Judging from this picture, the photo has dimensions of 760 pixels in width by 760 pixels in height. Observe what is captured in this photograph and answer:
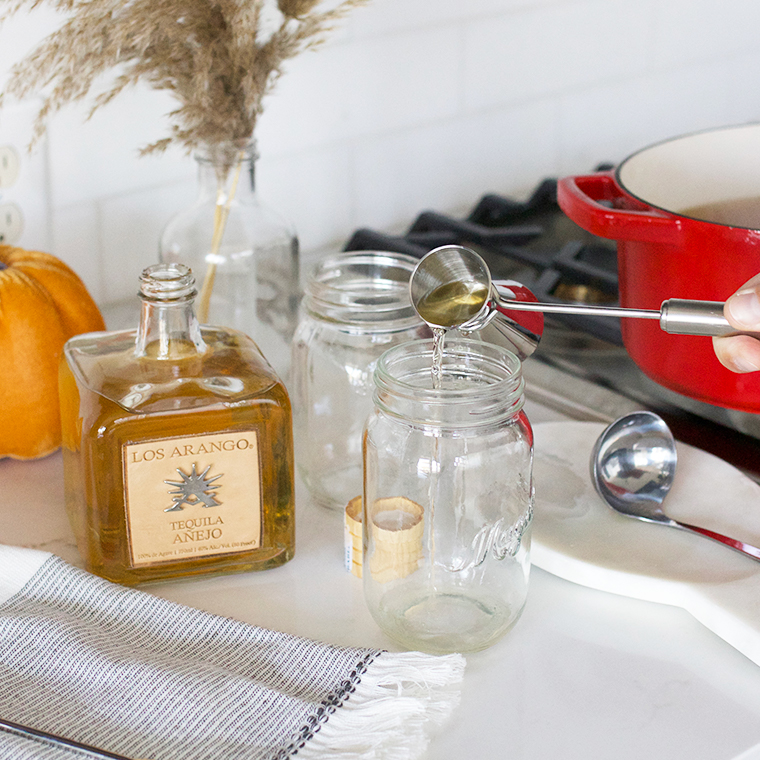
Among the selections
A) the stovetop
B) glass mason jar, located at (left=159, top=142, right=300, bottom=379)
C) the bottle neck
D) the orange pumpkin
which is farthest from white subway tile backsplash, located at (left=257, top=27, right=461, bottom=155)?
the bottle neck

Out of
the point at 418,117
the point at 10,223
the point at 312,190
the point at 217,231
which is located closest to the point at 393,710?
the point at 217,231

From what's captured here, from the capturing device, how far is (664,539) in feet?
2.16

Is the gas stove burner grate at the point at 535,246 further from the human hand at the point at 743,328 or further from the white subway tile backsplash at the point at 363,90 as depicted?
the human hand at the point at 743,328

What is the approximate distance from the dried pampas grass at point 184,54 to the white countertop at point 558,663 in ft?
1.05

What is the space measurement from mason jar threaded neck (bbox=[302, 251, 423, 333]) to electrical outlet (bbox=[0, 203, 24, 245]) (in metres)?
0.35

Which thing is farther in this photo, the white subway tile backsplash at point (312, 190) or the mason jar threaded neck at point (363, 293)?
the white subway tile backsplash at point (312, 190)

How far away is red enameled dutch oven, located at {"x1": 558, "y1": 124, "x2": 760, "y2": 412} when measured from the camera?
66cm

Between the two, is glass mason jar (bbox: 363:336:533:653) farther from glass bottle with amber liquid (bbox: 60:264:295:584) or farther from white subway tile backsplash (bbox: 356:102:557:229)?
white subway tile backsplash (bbox: 356:102:557:229)

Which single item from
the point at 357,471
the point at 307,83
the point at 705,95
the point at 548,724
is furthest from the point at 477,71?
the point at 548,724

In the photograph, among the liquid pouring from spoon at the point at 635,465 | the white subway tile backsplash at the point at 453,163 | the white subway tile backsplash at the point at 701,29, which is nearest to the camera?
the liquid pouring from spoon at the point at 635,465

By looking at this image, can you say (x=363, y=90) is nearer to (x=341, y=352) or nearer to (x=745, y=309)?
(x=341, y=352)

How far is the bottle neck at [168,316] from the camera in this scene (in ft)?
2.01

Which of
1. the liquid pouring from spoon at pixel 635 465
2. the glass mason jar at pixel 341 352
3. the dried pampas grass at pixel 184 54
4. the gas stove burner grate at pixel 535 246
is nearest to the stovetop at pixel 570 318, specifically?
the gas stove burner grate at pixel 535 246

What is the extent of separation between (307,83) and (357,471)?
1.73ft
